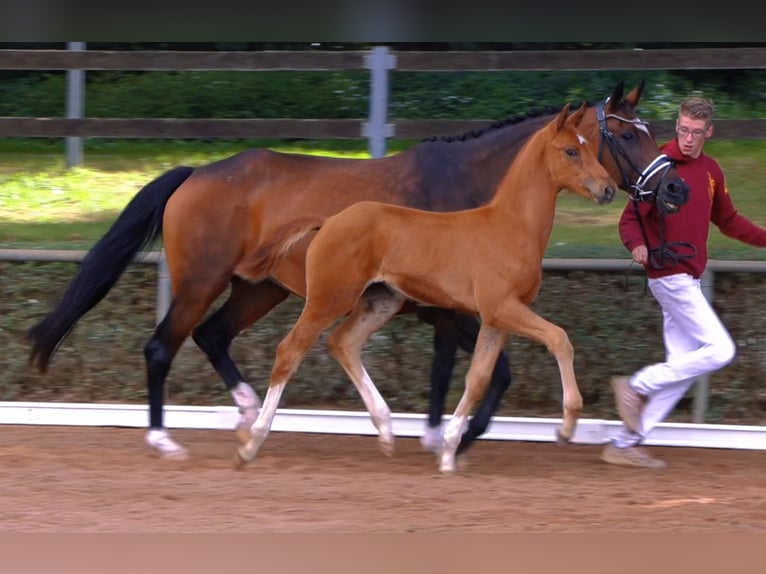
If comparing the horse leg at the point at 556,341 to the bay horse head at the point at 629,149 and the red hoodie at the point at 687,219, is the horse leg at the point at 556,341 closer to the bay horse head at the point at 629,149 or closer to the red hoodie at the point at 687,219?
the red hoodie at the point at 687,219

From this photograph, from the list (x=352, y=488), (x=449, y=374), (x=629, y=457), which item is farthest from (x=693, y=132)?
(x=352, y=488)

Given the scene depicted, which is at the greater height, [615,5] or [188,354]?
[615,5]

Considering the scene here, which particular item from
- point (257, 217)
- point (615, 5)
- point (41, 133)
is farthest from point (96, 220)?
point (615, 5)

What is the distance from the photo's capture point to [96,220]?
414 inches

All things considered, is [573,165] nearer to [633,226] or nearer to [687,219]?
[633,226]

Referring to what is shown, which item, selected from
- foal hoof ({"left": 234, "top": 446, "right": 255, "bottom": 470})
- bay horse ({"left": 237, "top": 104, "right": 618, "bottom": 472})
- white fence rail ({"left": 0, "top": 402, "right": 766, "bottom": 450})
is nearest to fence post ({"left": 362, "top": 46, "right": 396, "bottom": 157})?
white fence rail ({"left": 0, "top": 402, "right": 766, "bottom": 450})

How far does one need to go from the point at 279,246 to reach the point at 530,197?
1379mm

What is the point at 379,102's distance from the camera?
8.73 metres

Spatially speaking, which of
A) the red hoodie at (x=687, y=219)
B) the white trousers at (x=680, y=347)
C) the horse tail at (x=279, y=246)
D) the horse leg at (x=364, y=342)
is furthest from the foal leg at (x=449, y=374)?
the red hoodie at (x=687, y=219)

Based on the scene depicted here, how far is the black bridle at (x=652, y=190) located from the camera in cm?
609

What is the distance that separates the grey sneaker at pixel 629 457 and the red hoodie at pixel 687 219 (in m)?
1.02

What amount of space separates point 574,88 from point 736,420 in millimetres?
4746

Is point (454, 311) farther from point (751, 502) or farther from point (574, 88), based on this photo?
point (574, 88)

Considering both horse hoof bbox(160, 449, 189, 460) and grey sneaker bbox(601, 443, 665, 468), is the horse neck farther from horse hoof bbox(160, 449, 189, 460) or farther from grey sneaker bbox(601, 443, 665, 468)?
horse hoof bbox(160, 449, 189, 460)
